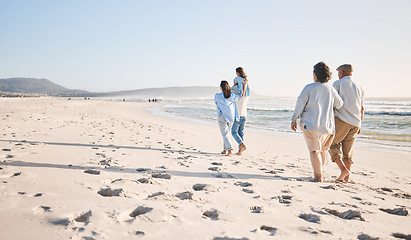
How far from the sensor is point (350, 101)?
393cm

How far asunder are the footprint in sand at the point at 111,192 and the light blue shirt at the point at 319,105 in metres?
2.90

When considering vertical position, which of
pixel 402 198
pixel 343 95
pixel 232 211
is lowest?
pixel 402 198

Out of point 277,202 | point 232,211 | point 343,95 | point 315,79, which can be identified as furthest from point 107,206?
point 343,95

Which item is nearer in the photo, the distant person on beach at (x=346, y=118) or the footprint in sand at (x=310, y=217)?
the footprint in sand at (x=310, y=217)

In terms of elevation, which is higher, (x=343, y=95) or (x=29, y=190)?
(x=343, y=95)

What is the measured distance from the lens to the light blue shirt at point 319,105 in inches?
146

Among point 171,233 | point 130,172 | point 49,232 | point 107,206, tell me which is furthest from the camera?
point 130,172

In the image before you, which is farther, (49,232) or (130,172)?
(130,172)

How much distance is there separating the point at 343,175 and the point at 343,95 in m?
1.35

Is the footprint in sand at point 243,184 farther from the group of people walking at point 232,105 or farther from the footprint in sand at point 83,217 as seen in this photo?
the group of people walking at point 232,105

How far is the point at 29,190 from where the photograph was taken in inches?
99.2

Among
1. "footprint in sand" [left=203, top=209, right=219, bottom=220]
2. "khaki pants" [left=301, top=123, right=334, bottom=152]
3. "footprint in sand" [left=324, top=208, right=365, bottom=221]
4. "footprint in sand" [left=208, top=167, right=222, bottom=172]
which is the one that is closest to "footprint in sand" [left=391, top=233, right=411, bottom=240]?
"footprint in sand" [left=324, top=208, right=365, bottom=221]

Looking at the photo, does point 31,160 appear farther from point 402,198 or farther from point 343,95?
point 402,198

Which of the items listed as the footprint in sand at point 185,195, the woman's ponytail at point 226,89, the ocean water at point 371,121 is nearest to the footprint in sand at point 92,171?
the footprint in sand at point 185,195
